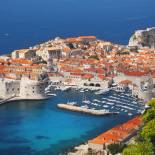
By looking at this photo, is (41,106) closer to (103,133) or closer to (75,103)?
(75,103)

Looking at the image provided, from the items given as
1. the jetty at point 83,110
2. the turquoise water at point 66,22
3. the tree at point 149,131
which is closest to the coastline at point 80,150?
the tree at point 149,131

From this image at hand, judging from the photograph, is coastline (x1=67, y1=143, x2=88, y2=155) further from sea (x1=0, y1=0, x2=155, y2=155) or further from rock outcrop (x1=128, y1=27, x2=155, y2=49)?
rock outcrop (x1=128, y1=27, x2=155, y2=49)

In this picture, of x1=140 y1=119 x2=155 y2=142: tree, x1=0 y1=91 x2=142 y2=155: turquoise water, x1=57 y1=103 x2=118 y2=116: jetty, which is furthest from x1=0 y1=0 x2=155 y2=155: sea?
x1=140 y1=119 x2=155 y2=142: tree

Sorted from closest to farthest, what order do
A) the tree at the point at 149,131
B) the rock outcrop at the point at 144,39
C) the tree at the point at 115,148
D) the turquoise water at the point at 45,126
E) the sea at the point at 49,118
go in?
the tree at the point at 149,131 → the tree at the point at 115,148 → the turquoise water at the point at 45,126 → the sea at the point at 49,118 → the rock outcrop at the point at 144,39

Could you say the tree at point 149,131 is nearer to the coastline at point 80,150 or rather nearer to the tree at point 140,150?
the tree at point 140,150

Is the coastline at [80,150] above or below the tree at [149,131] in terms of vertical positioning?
below

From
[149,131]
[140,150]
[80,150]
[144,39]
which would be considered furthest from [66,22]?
[140,150]
